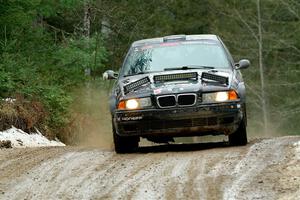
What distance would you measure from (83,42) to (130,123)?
12.0 metres

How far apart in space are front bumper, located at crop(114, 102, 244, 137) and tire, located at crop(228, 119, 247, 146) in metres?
0.35

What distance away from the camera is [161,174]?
28.6 ft

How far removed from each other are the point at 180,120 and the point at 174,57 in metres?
1.72

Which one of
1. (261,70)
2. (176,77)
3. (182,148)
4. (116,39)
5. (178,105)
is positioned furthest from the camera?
(261,70)

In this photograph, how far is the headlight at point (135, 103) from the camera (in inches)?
418

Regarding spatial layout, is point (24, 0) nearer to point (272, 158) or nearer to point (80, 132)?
point (80, 132)

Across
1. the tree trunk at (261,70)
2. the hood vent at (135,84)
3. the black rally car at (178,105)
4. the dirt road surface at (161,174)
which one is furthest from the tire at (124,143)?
the tree trunk at (261,70)

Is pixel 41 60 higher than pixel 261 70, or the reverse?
pixel 41 60

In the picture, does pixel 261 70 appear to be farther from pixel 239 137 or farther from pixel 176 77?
pixel 176 77

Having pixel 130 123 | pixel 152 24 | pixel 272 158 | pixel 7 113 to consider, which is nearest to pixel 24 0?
pixel 7 113

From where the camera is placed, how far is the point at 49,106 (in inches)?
703

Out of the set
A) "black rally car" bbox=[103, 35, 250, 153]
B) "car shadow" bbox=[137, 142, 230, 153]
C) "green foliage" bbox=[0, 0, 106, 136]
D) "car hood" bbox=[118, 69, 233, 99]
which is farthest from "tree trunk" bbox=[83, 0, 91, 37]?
"car hood" bbox=[118, 69, 233, 99]

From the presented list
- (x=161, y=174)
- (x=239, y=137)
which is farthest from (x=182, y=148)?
(x=161, y=174)

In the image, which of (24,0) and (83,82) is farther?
(83,82)
